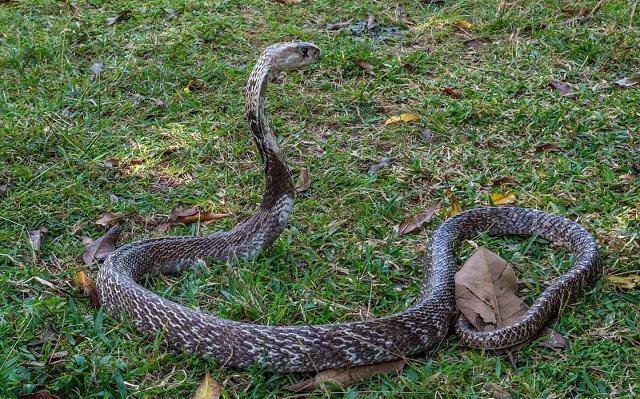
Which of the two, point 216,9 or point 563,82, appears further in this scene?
point 216,9

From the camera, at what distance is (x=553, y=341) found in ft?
12.7

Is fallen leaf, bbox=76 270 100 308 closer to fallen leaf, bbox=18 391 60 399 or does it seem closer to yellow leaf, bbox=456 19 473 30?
fallen leaf, bbox=18 391 60 399

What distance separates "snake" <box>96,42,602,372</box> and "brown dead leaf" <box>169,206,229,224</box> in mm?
410

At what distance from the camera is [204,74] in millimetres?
7008

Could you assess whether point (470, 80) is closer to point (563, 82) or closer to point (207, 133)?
point (563, 82)

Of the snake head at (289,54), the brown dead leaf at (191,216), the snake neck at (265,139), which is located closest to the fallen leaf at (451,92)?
the snake head at (289,54)

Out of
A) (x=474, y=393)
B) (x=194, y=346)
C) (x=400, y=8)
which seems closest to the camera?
(x=474, y=393)

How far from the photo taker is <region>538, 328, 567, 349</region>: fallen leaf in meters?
3.84

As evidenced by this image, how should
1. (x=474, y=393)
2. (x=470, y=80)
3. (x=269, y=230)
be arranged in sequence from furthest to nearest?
1. (x=470, y=80)
2. (x=269, y=230)
3. (x=474, y=393)

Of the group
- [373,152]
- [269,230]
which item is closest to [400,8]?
[373,152]

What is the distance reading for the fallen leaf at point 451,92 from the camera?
661cm

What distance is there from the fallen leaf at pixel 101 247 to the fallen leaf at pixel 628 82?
408 cm

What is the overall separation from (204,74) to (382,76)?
1498mm

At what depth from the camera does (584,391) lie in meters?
3.57
